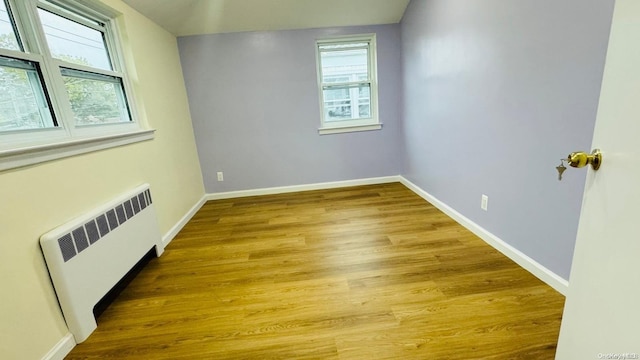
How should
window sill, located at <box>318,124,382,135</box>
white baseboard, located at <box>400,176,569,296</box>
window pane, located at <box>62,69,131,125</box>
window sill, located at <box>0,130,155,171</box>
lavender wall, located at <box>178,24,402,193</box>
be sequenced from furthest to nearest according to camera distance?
window sill, located at <box>318,124,382,135</box>
lavender wall, located at <box>178,24,402,193</box>
window pane, located at <box>62,69,131,125</box>
white baseboard, located at <box>400,176,569,296</box>
window sill, located at <box>0,130,155,171</box>

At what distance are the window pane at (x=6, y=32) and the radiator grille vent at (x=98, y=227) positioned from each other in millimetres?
941

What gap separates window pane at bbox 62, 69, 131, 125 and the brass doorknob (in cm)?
241

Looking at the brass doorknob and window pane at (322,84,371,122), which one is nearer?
the brass doorknob

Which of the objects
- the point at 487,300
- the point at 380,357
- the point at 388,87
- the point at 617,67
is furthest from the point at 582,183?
the point at 388,87

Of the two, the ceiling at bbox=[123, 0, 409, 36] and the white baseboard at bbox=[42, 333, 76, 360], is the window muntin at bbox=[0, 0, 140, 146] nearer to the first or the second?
the ceiling at bbox=[123, 0, 409, 36]

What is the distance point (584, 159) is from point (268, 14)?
3219 millimetres

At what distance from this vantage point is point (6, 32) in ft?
4.39

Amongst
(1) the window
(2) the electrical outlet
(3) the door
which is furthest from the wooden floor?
(1) the window

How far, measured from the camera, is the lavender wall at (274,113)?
335 cm

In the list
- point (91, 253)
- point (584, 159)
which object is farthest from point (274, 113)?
point (584, 159)

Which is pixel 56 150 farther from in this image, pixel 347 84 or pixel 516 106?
pixel 347 84

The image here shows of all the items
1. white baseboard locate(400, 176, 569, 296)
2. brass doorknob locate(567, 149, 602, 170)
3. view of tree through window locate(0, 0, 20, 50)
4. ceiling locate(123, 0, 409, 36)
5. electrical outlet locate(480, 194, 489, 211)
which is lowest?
white baseboard locate(400, 176, 569, 296)

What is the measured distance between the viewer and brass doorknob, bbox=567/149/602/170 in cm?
67

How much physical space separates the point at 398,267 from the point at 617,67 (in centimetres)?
154
